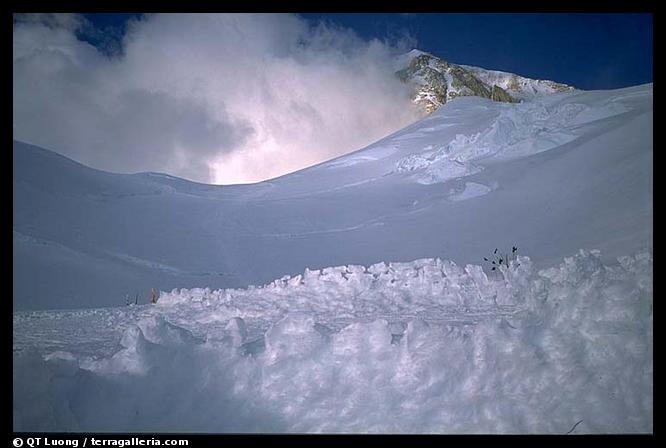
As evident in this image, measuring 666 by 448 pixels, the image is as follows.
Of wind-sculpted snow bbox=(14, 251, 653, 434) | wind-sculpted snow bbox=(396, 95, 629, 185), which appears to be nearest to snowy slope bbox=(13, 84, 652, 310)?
wind-sculpted snow bbox=(396, 95, 629, 185)

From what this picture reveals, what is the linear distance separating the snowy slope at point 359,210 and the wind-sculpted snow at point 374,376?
2.05 metres

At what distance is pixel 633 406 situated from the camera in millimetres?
3465

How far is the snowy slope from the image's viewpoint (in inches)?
303

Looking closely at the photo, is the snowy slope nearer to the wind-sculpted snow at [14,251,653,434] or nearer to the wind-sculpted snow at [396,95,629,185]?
the wind-sculpted snow at [396,95,629,185]

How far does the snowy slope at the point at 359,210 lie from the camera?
7.70 m

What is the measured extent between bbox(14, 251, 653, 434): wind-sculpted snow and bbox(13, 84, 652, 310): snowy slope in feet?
6.73

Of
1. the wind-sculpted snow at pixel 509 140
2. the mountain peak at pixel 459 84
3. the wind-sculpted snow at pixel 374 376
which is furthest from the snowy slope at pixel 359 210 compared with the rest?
the mountain peak at pixel 459 84

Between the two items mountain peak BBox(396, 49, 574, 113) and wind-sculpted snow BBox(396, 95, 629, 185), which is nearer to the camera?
wind-sculpted snow BBox(396, 95, 629, 185)

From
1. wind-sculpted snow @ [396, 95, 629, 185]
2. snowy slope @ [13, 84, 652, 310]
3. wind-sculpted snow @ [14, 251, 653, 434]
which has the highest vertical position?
wind-sculpted snow @ [396, 95, 629, 185]

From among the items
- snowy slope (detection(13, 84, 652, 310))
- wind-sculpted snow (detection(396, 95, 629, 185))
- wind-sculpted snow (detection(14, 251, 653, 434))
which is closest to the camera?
wind-sculpted snow (detection(14, 251, 653, 434))

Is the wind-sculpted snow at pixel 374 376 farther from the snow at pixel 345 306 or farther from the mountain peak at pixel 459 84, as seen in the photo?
the mountain peak at pixel 459 84

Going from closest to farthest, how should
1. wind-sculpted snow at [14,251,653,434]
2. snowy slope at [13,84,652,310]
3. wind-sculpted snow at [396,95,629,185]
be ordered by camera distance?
1. wind-sculpted snow at [14,251,653,434]
2. snowy slope at [13,84,652,310]
3. wind-sculpted snow at [396,95,629,185]
